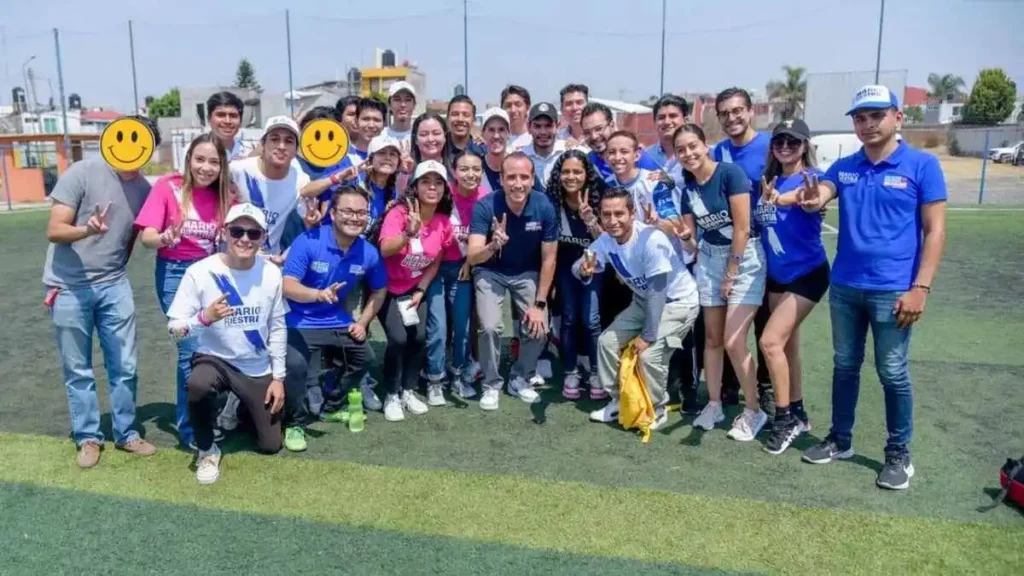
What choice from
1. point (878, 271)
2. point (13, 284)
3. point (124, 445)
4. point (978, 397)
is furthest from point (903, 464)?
point (13, 284)

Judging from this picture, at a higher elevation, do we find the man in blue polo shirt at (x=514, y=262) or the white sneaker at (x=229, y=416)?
the man in blue polo shirt at (x=514, y=262)

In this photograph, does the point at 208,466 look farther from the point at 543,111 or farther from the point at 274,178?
the point at 543,111

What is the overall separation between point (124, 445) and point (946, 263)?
419 inches

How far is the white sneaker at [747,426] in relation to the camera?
4.80 metres

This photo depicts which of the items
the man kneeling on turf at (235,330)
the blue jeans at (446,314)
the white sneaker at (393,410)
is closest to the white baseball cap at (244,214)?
the man kneeling on turf at (235,330)

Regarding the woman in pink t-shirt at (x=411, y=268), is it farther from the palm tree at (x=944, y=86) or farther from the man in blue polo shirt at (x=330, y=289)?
the palm tree at (x=944, y=86)

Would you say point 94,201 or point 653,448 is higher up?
point 94,201

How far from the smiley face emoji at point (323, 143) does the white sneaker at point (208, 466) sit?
1.91 meters

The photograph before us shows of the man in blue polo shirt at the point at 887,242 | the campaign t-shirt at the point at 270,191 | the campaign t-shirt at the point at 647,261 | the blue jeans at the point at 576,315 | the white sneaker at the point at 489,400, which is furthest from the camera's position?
the blue jeans at the point at 576,315

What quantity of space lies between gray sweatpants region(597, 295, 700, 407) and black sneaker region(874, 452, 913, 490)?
1.40 m

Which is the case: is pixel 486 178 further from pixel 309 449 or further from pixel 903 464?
pixel 903 464

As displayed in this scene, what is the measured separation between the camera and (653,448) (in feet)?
15.5

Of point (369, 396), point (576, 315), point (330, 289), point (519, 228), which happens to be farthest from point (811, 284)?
point (369, 396)

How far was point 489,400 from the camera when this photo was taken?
17.8 ft
